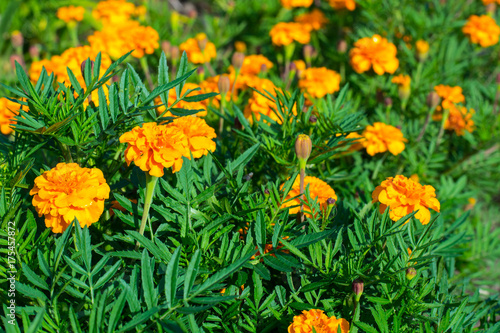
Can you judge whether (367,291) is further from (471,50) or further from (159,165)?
(471,50)

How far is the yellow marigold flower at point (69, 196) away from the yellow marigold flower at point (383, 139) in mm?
896

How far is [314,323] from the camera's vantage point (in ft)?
2.79

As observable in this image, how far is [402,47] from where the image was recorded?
7.09 feet

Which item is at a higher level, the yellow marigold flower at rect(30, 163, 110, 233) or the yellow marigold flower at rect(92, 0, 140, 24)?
the yellow marigold flower at rect(92, 0, 140, 24)

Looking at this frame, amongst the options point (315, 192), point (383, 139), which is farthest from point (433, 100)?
point (315, 192)

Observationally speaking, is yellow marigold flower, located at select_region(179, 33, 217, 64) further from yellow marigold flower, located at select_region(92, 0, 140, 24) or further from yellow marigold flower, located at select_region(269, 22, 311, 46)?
yellow marigold flower, located at select_region(92, 0, 140, 24)

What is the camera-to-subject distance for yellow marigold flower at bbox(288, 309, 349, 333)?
2.76 ft

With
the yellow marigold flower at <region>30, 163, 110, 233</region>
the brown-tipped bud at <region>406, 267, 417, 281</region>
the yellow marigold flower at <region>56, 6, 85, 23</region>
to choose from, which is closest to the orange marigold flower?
the brown-tipped bud at <region>406, 267, 417, 281</region>

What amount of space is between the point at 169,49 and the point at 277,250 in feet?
3.92

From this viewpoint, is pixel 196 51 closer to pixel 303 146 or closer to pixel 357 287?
pixel 303 146

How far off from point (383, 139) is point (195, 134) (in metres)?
0.75

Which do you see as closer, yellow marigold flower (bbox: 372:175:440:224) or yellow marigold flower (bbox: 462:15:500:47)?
yellow marigold flower (bbox: 372:175:440:224)

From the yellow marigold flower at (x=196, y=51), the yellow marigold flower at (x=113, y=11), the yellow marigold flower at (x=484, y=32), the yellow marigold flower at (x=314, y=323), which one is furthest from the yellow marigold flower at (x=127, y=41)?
the yellow marigold flower at (x=484, y=32)

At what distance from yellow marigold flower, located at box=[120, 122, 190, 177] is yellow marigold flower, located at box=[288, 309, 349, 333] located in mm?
395
